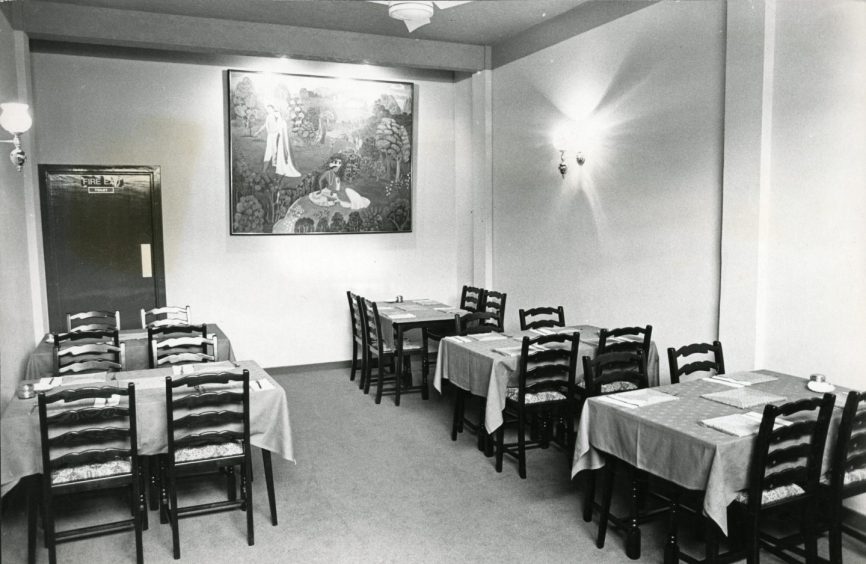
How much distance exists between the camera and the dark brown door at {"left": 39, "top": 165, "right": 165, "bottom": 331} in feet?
21.2

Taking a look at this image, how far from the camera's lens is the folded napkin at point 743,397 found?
140 inches

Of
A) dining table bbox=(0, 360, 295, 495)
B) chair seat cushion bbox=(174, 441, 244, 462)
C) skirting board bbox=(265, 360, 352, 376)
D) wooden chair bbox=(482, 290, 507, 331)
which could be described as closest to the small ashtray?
dining table bbox=(0, 360, 295, 495)

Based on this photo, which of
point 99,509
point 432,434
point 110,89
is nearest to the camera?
point 99,509

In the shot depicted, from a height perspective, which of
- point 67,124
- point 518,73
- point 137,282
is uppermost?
point 518,73

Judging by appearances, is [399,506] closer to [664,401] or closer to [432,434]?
[432,434]

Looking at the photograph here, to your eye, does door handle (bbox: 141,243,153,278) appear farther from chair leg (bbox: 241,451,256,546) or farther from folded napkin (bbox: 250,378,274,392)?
chair leg (bbox: 241,451,256,546)

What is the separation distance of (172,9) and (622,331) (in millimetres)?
5090

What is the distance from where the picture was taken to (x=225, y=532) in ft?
12.7

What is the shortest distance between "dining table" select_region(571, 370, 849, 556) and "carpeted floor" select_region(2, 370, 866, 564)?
533mm

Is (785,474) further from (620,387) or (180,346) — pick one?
(180,346)

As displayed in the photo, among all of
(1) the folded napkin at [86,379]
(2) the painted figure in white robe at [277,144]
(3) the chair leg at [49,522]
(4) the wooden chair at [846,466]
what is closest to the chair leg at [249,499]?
(3) the chair leg at [49,522]

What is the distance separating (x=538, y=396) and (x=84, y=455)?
9.59ft

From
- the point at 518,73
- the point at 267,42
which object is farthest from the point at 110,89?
the point at 518,73

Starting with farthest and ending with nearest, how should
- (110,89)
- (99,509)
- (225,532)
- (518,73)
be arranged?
1. (518,73)
2. (110,89)
3. (99,509)
4. (225,532)
